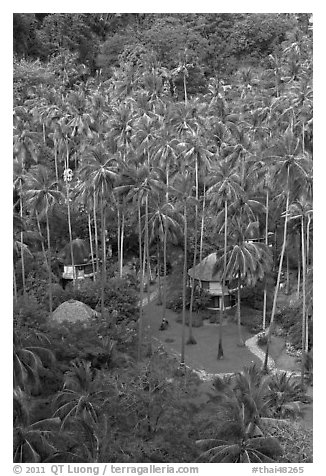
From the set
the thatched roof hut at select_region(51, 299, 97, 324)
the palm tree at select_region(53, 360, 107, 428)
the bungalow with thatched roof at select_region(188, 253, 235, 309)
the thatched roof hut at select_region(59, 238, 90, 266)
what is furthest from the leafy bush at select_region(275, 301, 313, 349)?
the palm tree at select_region(53, 360, 107, 428)

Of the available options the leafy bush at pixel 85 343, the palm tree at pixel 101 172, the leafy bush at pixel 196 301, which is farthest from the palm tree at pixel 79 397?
the leafy bush at pixel 196 301

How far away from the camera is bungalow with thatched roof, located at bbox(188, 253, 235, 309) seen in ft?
159

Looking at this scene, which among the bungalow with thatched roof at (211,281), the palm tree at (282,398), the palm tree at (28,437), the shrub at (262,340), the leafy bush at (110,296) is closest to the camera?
the palm tree at (28,437)

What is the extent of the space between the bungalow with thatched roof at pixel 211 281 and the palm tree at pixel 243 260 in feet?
12.4

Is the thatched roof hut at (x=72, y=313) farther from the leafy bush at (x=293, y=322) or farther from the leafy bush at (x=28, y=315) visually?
the leafy bush at (x=293, y=322)

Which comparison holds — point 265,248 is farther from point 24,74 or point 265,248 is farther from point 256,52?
point 256,52

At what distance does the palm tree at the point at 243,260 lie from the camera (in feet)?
138

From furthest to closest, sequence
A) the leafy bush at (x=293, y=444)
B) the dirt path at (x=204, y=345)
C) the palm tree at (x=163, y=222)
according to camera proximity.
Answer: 1. the palm tree at (x=163, y=222)
2. the dirt path at (x=204, y=345)
3. the leafy bush at (x=293, y=444)

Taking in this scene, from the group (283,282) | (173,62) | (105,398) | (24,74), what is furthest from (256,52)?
(105,398)

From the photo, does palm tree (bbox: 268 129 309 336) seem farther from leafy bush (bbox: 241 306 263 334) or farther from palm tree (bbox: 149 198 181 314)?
leafy bush (bbox: 241 306 263 334)

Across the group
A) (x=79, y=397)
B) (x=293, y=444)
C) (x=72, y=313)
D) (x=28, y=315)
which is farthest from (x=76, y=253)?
(x=293, y=444)

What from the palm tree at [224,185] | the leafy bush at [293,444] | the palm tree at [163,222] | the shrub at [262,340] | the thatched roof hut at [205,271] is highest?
the palm tree at [224,185]

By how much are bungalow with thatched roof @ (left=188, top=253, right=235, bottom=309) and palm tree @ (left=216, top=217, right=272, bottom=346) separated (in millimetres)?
3789
